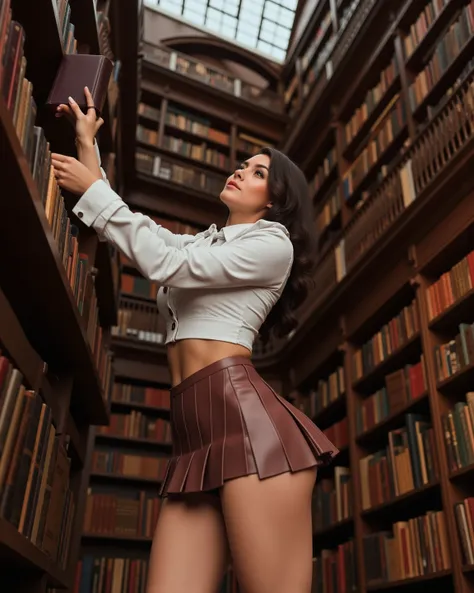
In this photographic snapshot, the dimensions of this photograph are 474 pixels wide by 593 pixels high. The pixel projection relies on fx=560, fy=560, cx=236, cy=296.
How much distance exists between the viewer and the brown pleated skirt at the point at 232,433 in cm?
100

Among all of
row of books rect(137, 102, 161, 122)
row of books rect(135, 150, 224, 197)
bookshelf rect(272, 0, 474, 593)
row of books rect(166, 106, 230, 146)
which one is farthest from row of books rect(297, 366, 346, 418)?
row of books rect(137, 102, 161, 122)

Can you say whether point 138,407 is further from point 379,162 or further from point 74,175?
point 74,175

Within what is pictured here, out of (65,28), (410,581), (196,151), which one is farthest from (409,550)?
(196,151)

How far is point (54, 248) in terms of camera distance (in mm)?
1323

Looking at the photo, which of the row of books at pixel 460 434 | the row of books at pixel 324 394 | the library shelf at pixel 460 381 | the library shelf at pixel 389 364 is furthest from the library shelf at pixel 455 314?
the row of books at pixel 324 394

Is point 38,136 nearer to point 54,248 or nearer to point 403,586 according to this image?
point 54,248

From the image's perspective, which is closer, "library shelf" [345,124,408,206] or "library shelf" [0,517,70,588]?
"library shelf" [0,517,70,588]

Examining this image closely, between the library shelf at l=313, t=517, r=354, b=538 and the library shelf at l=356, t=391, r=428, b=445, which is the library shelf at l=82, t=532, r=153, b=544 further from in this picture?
the library shelf at l=356, t=391, r=428, b=445

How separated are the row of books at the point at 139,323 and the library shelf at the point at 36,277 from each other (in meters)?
3.08

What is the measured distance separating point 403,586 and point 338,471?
2.73 ft

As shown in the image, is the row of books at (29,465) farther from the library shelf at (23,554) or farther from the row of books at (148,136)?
the row of books at (148,136)

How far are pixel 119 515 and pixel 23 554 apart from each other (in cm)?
338

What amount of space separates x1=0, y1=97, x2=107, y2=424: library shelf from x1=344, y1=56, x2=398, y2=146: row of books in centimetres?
357

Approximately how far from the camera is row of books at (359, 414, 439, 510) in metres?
2.92
